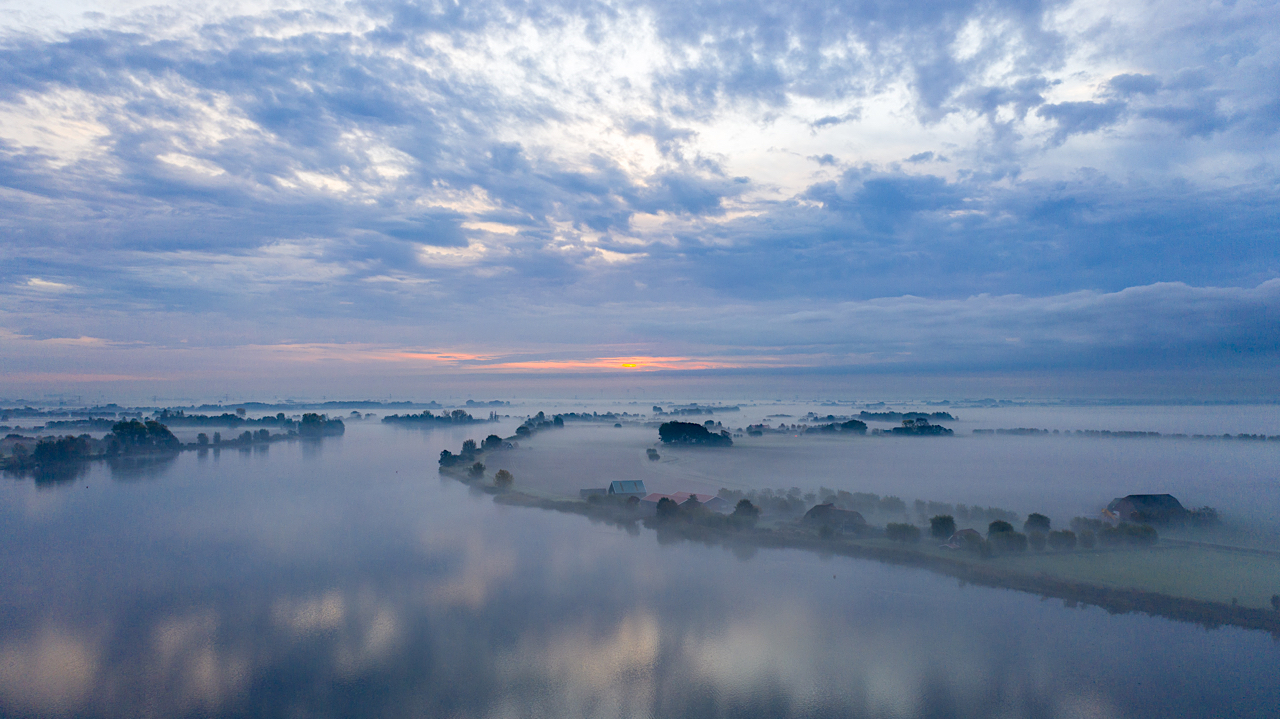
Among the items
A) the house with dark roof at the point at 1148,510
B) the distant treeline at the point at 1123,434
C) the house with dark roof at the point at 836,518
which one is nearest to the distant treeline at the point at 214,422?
the house with dark roof at the point at 836,518

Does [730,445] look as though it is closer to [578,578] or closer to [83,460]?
[578,578]

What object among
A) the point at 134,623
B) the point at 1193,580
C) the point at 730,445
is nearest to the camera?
the point at 134,623

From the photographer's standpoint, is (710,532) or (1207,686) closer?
(1207,686)

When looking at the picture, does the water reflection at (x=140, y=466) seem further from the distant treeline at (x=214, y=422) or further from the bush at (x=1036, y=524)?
the bush at (x=1036, y=524)

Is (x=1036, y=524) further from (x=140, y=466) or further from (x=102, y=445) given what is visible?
(x=102, y=445)

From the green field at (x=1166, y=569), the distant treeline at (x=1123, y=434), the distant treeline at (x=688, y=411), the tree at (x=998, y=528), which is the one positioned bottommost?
the distant treeline at (x=1123, y=434)

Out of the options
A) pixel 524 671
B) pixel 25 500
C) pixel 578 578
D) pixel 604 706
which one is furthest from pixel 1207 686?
pixel 25 500

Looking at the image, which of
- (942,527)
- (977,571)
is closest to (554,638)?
(977,571)
